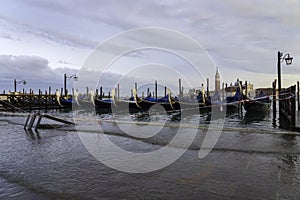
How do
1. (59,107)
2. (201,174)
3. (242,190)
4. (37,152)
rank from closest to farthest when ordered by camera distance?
(242,190) < (201,174) < (37,152) < (59,107)

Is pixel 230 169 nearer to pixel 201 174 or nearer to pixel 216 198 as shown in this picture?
pixel 201 174

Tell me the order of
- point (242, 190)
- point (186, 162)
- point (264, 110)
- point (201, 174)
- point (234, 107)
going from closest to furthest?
point (242, 190) < point (201, 174) < point (186, 162) < point (264, 110) < point (234, 107)

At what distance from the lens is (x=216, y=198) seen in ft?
11.1

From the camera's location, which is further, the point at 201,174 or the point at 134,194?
the point at 201,174

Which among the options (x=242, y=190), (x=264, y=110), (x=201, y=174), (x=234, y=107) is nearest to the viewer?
(x=242, y=190)

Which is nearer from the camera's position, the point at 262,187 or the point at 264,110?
the point at 262,187

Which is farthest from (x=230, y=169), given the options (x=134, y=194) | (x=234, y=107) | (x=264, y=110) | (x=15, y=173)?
(x=234, y=107)

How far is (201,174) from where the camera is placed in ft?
14.6

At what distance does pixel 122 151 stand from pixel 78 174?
6.86 ft

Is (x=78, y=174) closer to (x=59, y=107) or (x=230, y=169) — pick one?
(x=230, y=169)

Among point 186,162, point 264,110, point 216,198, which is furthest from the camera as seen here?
point 264,110

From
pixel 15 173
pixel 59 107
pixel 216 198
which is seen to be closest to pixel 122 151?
pixel 15 173

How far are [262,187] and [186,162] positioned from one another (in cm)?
183

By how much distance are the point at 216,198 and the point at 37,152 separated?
16.0 feet
